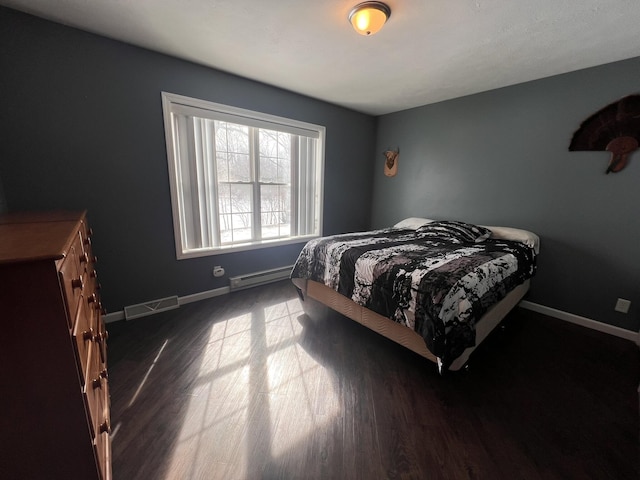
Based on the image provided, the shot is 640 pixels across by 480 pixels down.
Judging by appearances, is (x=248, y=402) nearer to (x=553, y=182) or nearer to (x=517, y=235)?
(x=517, y=235)

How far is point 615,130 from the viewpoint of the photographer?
2.08 m

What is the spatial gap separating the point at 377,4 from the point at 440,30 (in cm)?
57

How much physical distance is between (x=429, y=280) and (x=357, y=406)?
0.87 meters

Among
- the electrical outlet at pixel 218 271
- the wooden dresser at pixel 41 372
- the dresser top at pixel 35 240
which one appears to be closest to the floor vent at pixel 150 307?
the electrical outlet at pixel 218 271

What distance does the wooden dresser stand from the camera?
2.17 ft

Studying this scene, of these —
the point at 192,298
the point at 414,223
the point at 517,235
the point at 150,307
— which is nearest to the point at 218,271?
the point at 192,298

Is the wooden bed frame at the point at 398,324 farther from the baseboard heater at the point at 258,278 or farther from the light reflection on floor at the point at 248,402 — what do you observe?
the baseboard heater at the point at 258,278

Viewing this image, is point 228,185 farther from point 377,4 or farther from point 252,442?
point 252,442

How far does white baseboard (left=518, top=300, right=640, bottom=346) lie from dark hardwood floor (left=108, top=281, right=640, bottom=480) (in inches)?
4.5

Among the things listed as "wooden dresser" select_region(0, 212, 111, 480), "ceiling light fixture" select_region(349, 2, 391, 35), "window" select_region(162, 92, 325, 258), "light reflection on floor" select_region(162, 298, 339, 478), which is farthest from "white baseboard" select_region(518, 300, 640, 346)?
"wooden dresser" select_region(0, 212, 111, 480)

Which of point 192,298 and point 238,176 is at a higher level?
point 238,176

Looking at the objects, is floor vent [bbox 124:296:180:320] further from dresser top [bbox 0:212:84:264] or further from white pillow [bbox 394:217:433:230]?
white pillow [bbox 394:217:433:230]

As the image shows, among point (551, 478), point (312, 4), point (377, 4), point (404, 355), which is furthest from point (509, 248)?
point (312, 4)

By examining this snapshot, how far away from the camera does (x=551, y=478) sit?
1081 mm
